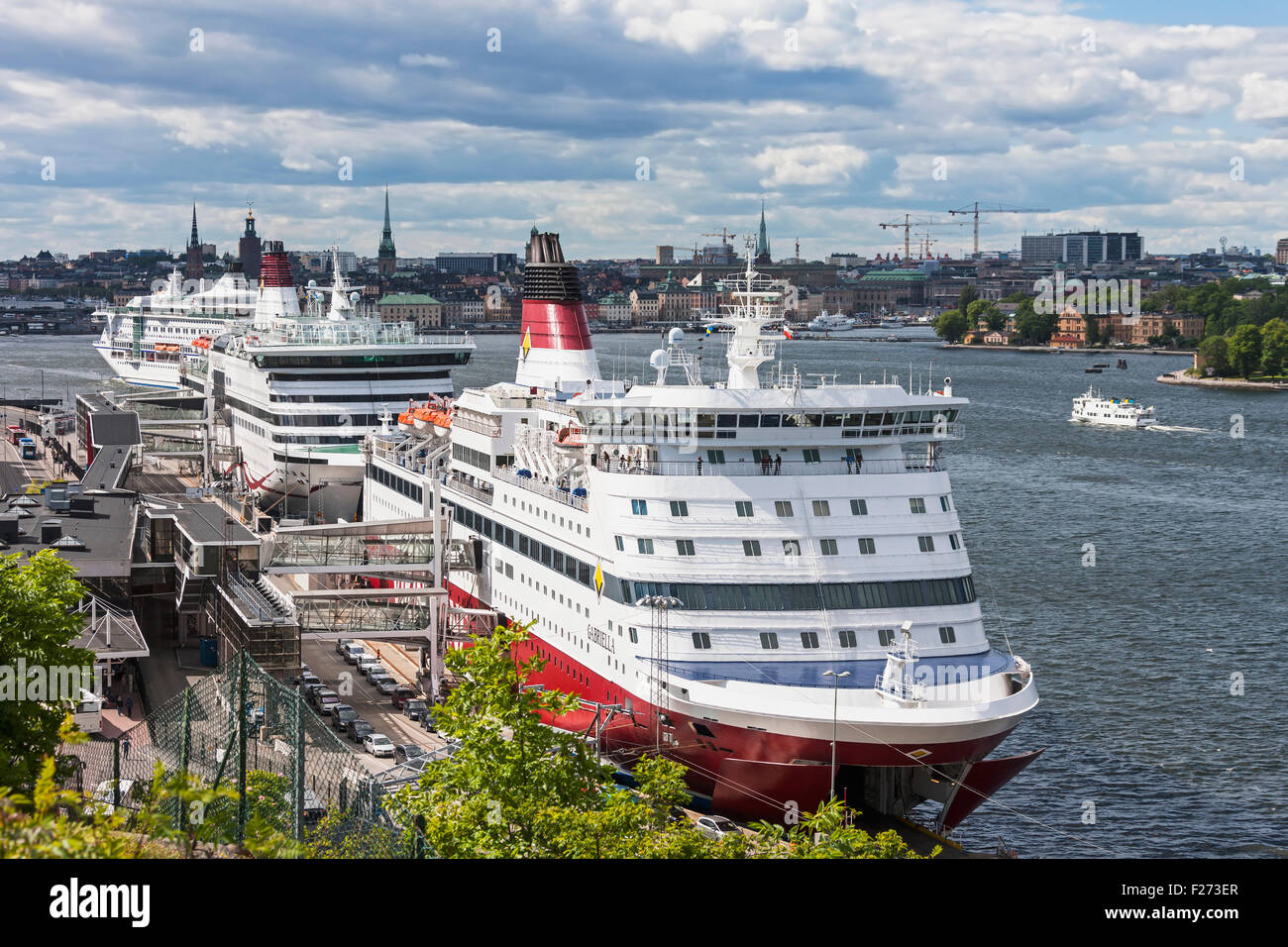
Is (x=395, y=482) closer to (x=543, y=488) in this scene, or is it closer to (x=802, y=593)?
(x=543, y=488)

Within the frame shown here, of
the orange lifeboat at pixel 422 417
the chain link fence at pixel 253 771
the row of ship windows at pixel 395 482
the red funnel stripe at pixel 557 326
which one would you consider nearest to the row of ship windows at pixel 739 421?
the chain link fence at pixel 253 771

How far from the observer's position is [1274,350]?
443 feet

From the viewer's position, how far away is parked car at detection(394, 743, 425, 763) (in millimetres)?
26716

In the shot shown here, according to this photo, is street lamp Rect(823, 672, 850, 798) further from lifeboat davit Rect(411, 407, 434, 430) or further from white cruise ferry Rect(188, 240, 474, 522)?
white cruise ferry Rect(188, 240, 474, 522)

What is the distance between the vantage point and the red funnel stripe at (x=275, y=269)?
7344 centimetres

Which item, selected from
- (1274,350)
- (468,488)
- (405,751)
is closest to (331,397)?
(468,488)

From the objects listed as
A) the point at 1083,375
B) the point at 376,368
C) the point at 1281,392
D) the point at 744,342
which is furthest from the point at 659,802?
the point at 1083,375

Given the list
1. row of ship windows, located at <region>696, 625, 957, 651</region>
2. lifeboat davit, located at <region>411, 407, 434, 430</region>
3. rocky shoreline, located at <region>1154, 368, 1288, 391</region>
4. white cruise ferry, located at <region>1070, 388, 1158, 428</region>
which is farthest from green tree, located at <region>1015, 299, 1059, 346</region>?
row of ship windows, located at <region>696, 625, 957, 651</region>

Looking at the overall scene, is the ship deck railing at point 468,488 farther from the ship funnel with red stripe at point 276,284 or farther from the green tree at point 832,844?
the ship funnel with red stripe at point 276,284

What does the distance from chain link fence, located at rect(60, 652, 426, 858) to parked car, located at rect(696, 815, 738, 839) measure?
5.43 metres

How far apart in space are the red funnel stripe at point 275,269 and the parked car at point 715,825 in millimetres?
55494

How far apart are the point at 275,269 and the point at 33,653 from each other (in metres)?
57.2

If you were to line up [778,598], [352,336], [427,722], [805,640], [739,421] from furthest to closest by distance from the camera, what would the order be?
[352,336] → [427,722] → [739,421] → [778,598] → [805,640]
